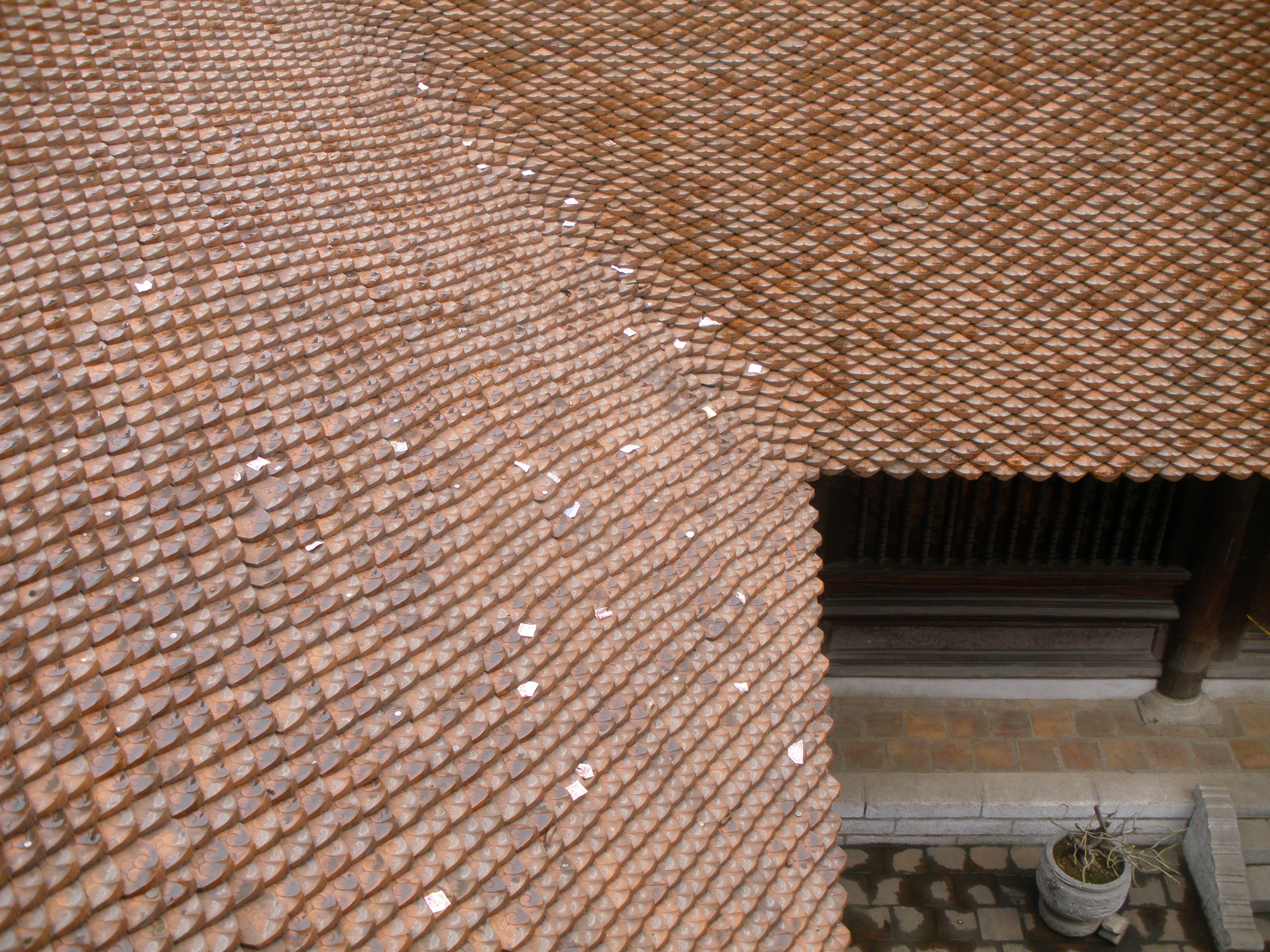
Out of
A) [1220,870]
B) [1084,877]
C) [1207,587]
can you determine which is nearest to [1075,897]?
[1084,877]

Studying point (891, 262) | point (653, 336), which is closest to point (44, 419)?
point (653, 336)

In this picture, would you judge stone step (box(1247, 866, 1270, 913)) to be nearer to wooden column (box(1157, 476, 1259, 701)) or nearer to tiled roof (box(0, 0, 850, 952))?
wooden column (box(1157, 476, 1259, 701))

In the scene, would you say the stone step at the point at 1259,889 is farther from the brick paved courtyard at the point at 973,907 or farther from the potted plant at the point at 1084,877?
the potted plant at the point at 1084,877

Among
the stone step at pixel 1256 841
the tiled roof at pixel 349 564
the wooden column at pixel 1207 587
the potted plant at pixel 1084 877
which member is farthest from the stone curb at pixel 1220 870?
the tiled roof at pixel 349 564

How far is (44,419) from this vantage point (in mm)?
4164

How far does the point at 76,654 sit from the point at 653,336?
13.1 feet

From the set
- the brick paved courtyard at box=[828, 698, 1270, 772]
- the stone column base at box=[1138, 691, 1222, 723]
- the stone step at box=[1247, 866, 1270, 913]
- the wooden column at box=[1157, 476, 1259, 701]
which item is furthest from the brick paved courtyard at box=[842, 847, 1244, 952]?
the wooden column at box=[1157, 476, 1259, 701]

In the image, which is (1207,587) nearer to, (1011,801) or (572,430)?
(1011,801)

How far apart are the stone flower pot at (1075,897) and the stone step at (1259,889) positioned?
1.01m

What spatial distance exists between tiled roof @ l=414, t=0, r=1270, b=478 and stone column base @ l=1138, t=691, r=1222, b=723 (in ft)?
10.3

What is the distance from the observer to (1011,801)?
7.90 metres

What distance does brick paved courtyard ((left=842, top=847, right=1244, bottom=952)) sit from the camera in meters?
7.48

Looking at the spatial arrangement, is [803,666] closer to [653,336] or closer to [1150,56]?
[653,336]

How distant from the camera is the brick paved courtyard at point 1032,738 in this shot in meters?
8.16
